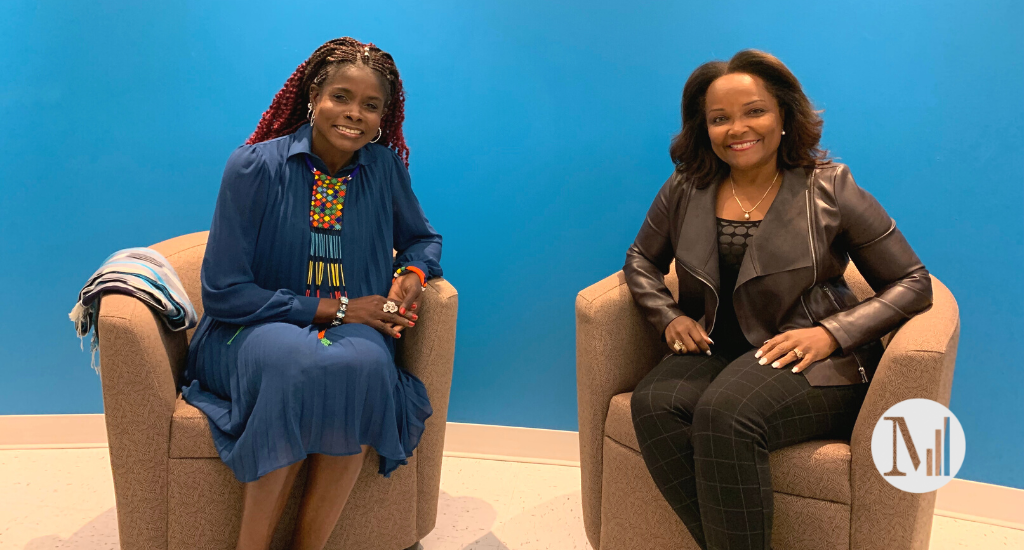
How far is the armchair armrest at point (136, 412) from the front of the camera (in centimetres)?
180

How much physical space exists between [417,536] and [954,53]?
2.14 meters

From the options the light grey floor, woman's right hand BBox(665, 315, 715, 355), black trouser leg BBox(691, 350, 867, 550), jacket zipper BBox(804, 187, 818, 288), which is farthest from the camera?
the light grey floor

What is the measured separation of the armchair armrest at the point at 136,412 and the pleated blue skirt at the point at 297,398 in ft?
0.36

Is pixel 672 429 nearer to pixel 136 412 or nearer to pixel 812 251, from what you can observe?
pixel 812 251

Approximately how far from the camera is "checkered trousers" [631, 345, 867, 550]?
1.64 meters

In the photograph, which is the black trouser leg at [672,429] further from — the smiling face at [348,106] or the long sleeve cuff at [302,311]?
the smiling face at [348,106]

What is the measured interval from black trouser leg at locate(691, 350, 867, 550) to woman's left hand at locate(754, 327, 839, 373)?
0.9 inches

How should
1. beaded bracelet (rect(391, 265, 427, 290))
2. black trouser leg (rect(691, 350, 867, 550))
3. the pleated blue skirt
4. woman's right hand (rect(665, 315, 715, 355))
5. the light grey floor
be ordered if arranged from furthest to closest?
the light grey floor < beaded bracelet (rect(391, 265, 427, 290)) < woman's right hand (rect(665, 315, 715, 355)) < the pleated blue skirt < black trouser leg (rect(691, 350, 867, 550))

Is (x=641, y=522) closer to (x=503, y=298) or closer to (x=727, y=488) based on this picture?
(x=727, y=488)

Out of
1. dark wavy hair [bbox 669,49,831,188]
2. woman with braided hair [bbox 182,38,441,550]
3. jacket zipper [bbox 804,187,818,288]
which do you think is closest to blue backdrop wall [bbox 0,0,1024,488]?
dark wavy hair [bbox 669,49,831,188]

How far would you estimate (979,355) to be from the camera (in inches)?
97.3

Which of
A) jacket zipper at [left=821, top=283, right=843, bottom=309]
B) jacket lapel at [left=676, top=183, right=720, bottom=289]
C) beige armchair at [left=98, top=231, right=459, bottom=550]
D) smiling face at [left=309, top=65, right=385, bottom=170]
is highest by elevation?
smiling face at [left=309, top=65, right=385, bottom=170]

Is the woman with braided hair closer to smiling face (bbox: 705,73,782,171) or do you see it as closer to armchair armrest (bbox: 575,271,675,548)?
armchair armrest (bbox: 575,271,675,548)

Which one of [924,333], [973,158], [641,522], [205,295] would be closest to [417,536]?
[641,522]
